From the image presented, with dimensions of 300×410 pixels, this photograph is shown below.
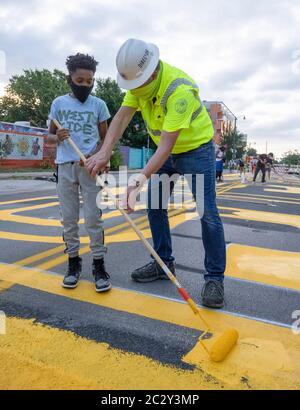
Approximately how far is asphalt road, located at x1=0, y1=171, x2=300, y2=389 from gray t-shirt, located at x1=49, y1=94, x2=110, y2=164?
1095 millimetres

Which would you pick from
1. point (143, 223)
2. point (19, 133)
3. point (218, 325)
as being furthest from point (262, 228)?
point (19, 133)

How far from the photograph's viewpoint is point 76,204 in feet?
10.7

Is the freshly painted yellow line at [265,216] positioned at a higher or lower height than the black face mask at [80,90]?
lower

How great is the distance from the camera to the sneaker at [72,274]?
3.10 metres

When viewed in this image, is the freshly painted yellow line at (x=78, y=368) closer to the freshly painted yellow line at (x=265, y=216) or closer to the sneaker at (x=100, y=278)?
the sneaker at (x=100, y=278)

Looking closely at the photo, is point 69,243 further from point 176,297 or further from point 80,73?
point 80,73

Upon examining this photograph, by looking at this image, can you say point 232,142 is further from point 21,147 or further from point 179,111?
point 179,111

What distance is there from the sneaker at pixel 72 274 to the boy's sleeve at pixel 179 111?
57.0 inches

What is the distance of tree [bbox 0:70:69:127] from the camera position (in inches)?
1719

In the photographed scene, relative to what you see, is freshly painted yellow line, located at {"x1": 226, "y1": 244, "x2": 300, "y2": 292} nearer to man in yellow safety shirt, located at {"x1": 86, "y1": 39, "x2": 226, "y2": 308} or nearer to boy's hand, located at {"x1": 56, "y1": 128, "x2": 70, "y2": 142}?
man in yellow safety shirt, located at {"x1": 86, "y1": 39, "x2": 226, "y2": 308}

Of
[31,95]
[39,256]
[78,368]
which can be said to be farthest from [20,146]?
[31,95]

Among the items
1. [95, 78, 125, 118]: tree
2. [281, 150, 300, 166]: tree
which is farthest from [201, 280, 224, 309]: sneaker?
[281, 150, 300, 166]: tree

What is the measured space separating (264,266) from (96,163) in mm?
2098

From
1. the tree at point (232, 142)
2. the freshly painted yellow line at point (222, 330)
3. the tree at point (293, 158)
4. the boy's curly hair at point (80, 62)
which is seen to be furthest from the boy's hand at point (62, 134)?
the tree at point (293, 158)
